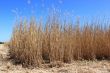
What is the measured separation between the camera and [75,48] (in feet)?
17.6

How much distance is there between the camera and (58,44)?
496 cm

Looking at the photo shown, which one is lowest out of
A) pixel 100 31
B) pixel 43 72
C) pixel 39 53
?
pixel 43 72

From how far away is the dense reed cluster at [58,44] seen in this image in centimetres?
484

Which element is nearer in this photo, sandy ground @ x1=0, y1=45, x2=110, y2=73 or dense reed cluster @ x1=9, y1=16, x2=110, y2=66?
sandy ground @ x1=0, y1=45, x2=110, y2=73

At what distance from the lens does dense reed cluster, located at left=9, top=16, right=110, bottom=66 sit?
4.84 meters

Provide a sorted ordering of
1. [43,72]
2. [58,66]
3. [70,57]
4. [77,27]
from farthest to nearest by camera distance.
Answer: [77,27] < [70,57] < [58,66] < [43,72]

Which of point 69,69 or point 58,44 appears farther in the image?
point 58,44

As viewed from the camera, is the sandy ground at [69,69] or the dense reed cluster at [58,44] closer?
the sandy ground at [69,69]

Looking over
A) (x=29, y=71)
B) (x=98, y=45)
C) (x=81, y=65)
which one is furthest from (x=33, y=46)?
(x=98, y=45)

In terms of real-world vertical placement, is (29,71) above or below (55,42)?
below

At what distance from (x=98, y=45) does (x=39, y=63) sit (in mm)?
1674

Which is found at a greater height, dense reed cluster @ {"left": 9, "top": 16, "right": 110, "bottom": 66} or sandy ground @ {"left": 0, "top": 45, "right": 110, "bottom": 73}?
dense reed cluster @ {"left": 9, "top": 16, "right": 110, "bottom": 66}

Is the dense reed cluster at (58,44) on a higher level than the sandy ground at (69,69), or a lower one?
higher

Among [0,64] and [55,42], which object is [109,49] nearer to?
[55,42]
